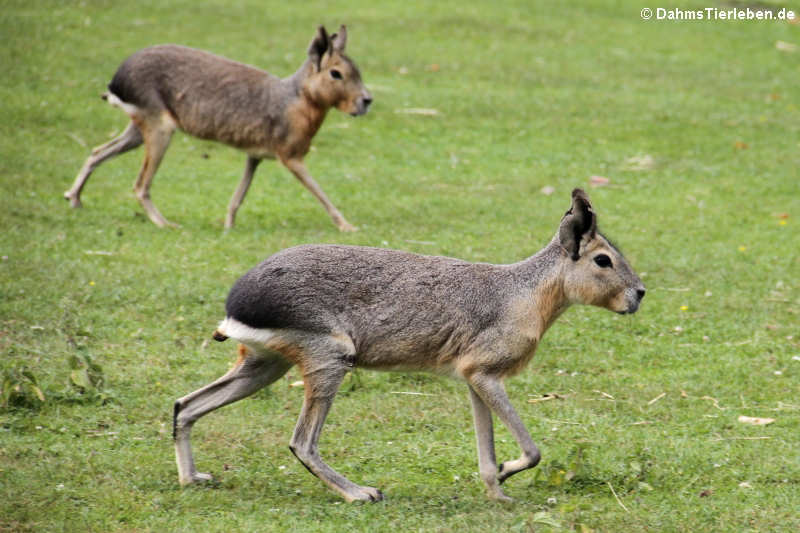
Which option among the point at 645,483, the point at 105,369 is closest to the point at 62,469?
the point at 105,369

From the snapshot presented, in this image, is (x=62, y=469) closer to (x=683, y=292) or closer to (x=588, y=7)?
(x=683, y=292)

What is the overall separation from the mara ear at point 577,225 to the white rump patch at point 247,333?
1372 mm

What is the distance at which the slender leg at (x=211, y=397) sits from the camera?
186 inches

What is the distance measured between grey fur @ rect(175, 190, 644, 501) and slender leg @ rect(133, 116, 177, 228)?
4341 mm

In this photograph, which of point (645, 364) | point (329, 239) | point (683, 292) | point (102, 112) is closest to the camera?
point (645, 364)

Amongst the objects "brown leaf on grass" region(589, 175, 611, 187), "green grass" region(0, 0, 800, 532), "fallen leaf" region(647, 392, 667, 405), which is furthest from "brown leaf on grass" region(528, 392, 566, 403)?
"brown leaf on grass" region(589, 175, 611, 187)

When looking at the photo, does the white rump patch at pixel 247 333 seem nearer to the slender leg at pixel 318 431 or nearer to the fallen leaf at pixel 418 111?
the slender leg at pixel 318 431

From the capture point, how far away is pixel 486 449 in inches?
188

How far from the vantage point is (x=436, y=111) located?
12.9m

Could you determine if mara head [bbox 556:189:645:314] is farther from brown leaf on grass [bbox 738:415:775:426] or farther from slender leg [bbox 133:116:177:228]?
slender leg [bbox 133:116:177:228]

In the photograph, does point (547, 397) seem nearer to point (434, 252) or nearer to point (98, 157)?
point (434, 252)

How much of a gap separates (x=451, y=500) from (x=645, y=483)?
0.89 m

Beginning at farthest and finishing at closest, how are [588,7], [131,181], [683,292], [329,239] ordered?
[588,7], [131,181], [329,239], [683,292]

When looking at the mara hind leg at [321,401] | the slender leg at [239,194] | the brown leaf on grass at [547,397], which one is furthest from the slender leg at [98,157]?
the mara hind leg at [321,401]
